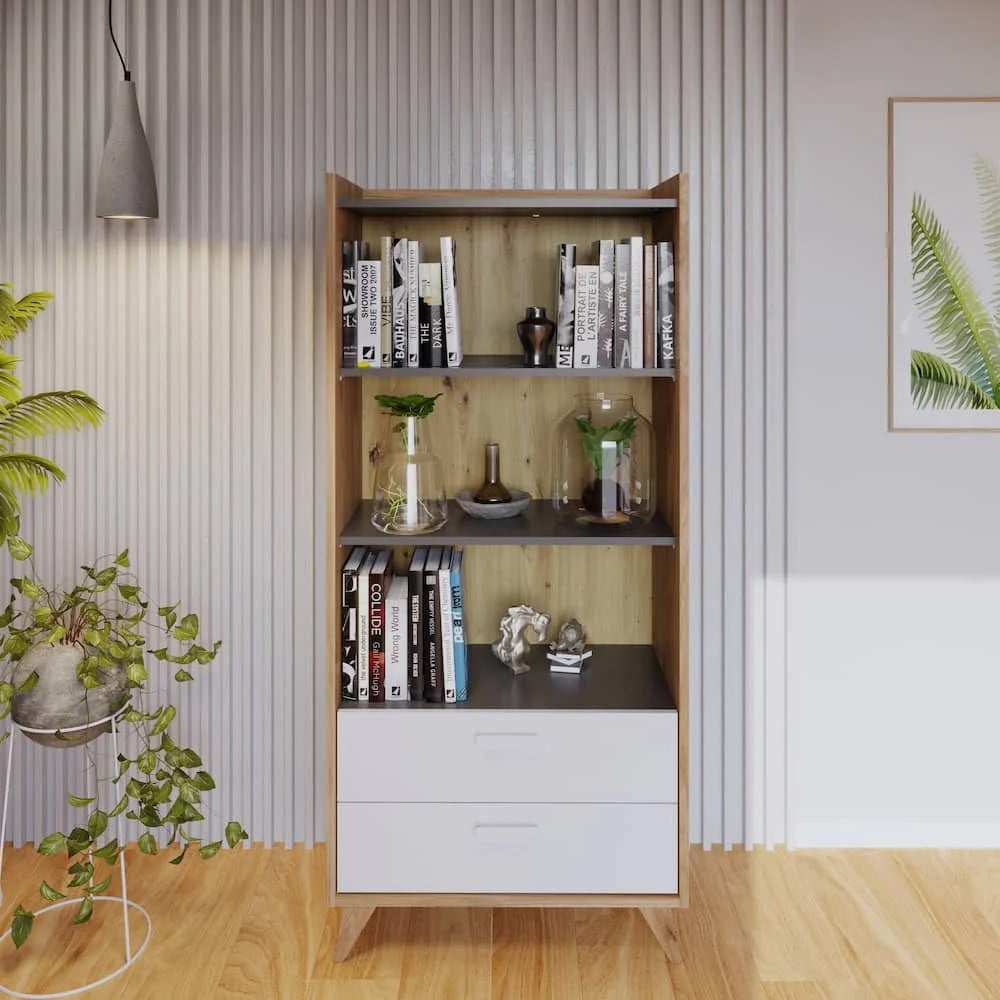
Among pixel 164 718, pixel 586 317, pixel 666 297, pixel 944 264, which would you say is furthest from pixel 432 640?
→ pixel 944 264

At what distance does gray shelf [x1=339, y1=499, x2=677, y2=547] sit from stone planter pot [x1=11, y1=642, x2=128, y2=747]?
2.18 ft

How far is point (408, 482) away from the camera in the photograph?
240 centimetres

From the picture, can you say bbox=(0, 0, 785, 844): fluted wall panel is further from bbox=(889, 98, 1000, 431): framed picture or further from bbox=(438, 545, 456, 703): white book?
bbox=(438, 545, 456, 703): white book

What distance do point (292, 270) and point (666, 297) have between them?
1.01 meters

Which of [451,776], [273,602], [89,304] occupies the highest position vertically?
[89,304]

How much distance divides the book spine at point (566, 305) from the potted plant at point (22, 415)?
1.14 meters

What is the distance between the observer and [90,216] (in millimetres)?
2721

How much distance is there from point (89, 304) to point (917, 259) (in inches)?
85.1

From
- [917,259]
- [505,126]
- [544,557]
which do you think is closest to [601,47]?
[505,126]

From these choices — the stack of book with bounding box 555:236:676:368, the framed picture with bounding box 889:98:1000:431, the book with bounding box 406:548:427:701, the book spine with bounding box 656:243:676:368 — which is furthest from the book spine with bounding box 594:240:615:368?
the framed picture with bounding box 889:98:1000:431

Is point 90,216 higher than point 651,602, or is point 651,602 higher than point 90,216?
point 90,216

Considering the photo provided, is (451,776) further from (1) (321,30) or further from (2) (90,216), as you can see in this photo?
(1) (321,30)

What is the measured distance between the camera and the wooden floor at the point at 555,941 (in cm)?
224

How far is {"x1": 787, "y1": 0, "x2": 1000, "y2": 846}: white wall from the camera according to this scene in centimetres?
272
